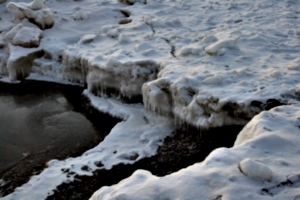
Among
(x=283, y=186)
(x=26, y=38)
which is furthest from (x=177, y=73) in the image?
(x=26, y=38)

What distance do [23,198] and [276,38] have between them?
5.57 m

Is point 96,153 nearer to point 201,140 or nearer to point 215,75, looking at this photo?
point 201,140

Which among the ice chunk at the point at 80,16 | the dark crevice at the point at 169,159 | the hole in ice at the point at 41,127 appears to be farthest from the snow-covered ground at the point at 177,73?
the hole in ice at the point at 41,127

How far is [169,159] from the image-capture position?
422cm

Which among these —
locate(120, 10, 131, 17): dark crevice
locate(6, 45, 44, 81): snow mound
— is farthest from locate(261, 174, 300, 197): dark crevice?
locate(120, 10, 131, 17): dark crevice

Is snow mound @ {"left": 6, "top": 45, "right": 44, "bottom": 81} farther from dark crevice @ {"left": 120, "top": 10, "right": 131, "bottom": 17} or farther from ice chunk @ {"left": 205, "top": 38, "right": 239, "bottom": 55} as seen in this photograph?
ice chunk @ {"left": 205, "top": 38, "right": 239, "bottom": 55}

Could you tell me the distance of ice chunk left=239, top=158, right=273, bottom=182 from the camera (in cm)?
232

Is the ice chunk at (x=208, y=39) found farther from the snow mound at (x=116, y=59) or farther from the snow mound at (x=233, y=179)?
the snow mound at (x=233, y=179)

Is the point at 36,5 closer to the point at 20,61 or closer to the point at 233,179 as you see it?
the point at 20,61

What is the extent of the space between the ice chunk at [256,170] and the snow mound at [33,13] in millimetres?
7406

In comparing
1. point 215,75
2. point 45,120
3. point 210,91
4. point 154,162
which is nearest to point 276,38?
point 215,75

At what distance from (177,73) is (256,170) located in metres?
2.97

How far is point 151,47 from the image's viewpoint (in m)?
6.43

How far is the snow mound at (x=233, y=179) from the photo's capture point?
7.36 feet
